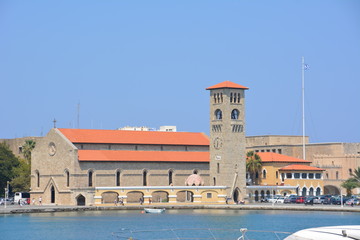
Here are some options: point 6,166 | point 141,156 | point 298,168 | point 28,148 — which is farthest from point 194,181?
point 28,148

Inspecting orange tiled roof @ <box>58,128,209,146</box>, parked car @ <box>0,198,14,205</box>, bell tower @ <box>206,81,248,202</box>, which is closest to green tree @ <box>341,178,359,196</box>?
bell tower @ <box>206,81,248,202</box>

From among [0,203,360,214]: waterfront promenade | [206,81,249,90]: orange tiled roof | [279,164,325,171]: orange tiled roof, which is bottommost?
[0,203,360,214]: waterfront promenade

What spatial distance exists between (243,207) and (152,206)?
10.5m

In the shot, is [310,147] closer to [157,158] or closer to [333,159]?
[333,159]

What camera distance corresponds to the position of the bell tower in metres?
105

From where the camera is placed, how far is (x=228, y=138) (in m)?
Answer: 105

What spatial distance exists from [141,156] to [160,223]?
28.7m

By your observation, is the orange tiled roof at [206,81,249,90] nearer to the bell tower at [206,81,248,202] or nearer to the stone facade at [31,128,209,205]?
the bell tower at [206,81,248,202]

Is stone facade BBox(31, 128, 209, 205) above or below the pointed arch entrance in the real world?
above

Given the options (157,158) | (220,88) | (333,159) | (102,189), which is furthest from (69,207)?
(333,159)

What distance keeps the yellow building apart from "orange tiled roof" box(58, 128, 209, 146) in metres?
9.04

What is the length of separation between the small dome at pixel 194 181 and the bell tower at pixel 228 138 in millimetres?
1533

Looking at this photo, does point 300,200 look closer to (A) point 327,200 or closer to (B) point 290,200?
(B) point 290,200

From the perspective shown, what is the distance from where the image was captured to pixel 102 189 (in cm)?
9806
